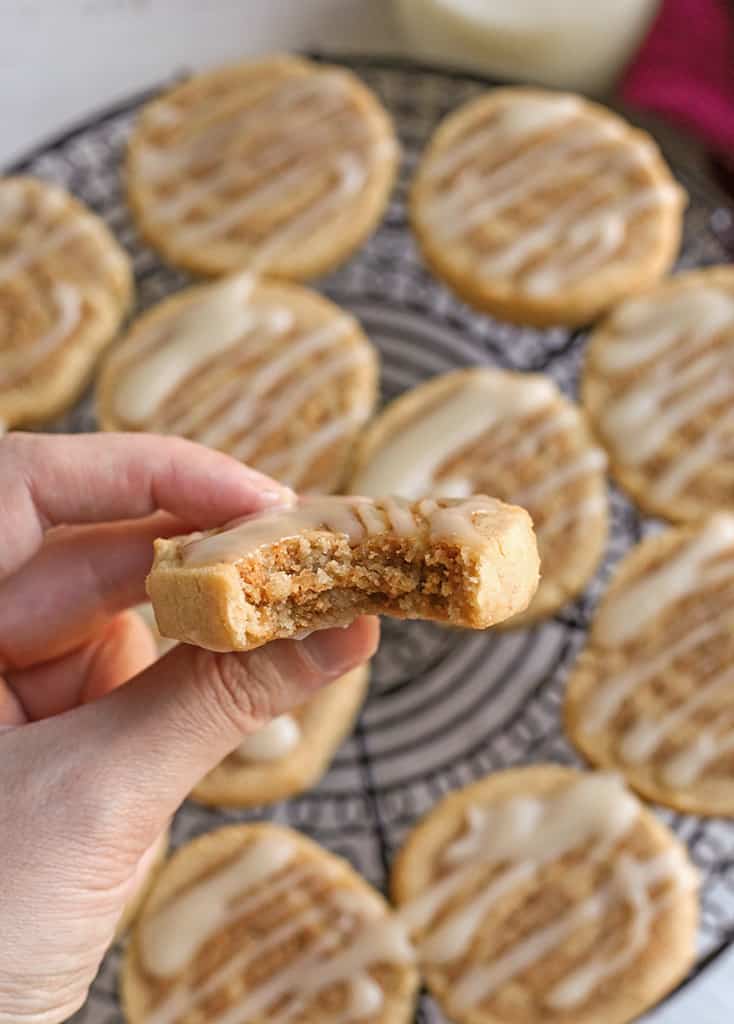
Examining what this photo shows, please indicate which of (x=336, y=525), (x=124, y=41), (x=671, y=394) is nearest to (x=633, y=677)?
(x=671, y=394)

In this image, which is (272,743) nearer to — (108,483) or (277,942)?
(277,942)

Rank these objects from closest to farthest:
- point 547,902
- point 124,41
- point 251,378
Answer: point 547,902 → point 251,378 → point 124,41

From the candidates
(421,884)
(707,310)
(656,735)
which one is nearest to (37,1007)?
(421,884)

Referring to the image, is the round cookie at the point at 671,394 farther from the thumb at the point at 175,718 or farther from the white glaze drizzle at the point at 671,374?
the thumb at the point at 175,718

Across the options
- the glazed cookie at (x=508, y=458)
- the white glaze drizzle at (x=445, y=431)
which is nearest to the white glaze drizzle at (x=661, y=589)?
the glazed cookie at (x=508, y=458)

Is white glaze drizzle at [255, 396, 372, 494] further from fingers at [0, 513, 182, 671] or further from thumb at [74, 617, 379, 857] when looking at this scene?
thumb at [74, 617, 379, 857]

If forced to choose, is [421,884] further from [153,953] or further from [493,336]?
[493,336]
